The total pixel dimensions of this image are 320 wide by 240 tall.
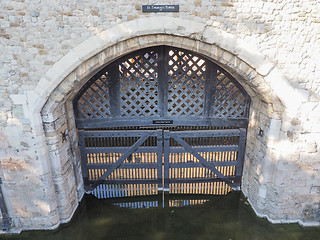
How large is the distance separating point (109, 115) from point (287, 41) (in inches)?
132

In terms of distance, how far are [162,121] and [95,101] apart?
137 centimetres

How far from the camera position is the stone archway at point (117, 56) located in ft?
11.6

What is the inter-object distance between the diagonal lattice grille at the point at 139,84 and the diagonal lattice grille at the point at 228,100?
4.00 ft

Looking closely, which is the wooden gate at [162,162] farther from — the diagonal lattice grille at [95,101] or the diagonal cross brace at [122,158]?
the diagonal lattice grille at [95,101]

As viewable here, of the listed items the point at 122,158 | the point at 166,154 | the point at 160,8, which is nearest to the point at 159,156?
the point at 166,154

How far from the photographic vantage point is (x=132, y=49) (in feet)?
12.3

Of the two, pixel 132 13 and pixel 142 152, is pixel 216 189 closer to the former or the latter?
pixel 142 152

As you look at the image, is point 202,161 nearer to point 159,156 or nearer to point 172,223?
point 159,156

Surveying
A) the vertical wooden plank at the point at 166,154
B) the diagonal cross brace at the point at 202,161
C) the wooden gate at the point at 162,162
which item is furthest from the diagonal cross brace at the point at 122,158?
the diagonal cross brace at the point at 202,161

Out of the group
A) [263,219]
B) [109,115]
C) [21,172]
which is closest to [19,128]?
[21,172]

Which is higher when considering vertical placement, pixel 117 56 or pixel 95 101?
pixel 117 56

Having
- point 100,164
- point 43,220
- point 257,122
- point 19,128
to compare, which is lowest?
point 43,220

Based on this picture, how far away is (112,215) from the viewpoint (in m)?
5.05

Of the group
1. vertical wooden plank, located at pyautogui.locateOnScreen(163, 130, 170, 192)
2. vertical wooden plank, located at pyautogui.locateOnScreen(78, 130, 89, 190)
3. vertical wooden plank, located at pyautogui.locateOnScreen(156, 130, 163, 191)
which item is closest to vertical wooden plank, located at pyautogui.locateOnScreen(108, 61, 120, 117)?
vertical wooden plank, located at pyautogui.locateOnScreen(78, 130, 89, 190)
